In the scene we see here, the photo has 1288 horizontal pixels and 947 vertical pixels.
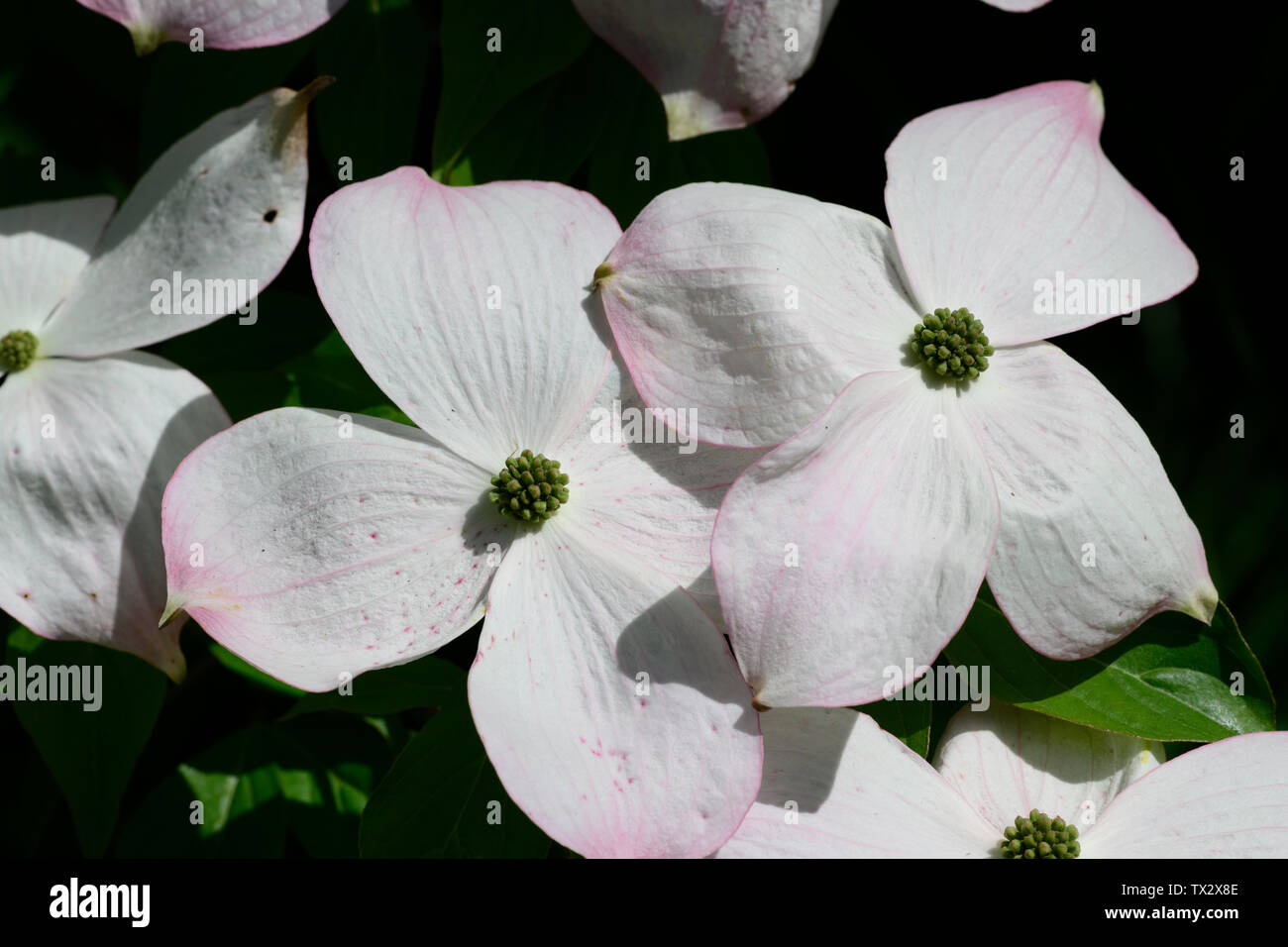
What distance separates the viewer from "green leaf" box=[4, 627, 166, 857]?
0.75 metres

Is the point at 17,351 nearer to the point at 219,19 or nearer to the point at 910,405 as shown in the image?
the point at 219,19

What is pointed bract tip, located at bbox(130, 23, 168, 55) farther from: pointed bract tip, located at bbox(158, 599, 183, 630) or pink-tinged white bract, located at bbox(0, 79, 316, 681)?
pointed bract tip, located at bbox(158, 599, 183, 630)

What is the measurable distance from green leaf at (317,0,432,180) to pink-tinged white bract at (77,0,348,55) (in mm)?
90

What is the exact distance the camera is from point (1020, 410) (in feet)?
2.11

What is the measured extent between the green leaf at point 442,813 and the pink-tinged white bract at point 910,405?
22 centimetres

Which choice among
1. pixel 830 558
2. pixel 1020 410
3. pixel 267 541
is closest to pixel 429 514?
pixel 267 541

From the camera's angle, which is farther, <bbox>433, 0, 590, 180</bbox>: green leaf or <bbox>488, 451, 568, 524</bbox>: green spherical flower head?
<bbox>433, 0, 590, 180</bbox>: green leaf

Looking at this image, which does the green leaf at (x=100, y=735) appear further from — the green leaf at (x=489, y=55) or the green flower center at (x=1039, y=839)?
the green flower center at (x=1039, y=839)

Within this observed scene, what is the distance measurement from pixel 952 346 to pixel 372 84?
1.46 feet

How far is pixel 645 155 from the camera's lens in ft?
2.56

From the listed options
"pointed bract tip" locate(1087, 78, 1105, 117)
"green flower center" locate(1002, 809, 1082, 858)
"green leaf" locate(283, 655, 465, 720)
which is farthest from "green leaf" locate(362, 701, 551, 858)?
"pointed bract tip" locate(1087, 78, 1105, 117)

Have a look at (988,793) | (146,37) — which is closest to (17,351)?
(146,37)
